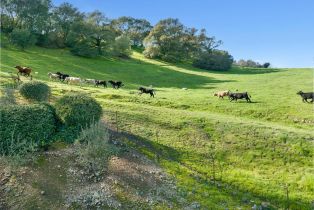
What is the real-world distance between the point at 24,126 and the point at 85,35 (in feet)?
250

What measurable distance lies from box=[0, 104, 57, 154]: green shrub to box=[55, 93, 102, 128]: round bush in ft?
2.75

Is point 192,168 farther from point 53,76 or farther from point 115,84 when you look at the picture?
point 53,76

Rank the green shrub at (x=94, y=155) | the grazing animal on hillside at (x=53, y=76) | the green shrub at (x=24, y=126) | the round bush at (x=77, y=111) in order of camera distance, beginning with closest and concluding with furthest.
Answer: the green shrub at (x=94, y=155), the green shrub at (x=24, y=126), the round bush at (x=77, y=111), the grazing animal on hillside at (x=53, y=76)

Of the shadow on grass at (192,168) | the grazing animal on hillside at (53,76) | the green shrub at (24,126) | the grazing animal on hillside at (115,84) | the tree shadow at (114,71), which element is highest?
the tree shadow at (114,71)

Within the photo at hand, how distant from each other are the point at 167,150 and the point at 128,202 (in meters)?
8.08

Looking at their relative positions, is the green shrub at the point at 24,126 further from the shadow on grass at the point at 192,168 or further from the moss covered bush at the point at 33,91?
the moss covered bush at the point at 33,91

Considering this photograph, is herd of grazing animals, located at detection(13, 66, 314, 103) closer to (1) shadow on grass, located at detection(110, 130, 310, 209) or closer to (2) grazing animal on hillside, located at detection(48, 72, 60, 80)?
(2) grazing animal on hillside, located at detection(48, 72, 60, 80)

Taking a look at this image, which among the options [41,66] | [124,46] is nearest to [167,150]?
[41,66]

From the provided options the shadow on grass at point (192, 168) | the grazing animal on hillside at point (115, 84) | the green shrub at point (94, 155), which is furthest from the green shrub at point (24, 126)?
the grazing animal on hillside at point (115, 84)

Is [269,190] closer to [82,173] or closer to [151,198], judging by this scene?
[151,198]

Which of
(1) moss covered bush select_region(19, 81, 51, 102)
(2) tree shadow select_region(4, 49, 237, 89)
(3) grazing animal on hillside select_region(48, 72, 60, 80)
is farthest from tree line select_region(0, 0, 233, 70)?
(1) moss covered bush select_region(19, 81, 51, 102)

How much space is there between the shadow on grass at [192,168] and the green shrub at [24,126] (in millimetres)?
5018

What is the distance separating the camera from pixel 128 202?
21.7 meters

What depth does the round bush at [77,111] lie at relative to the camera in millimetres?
26344
